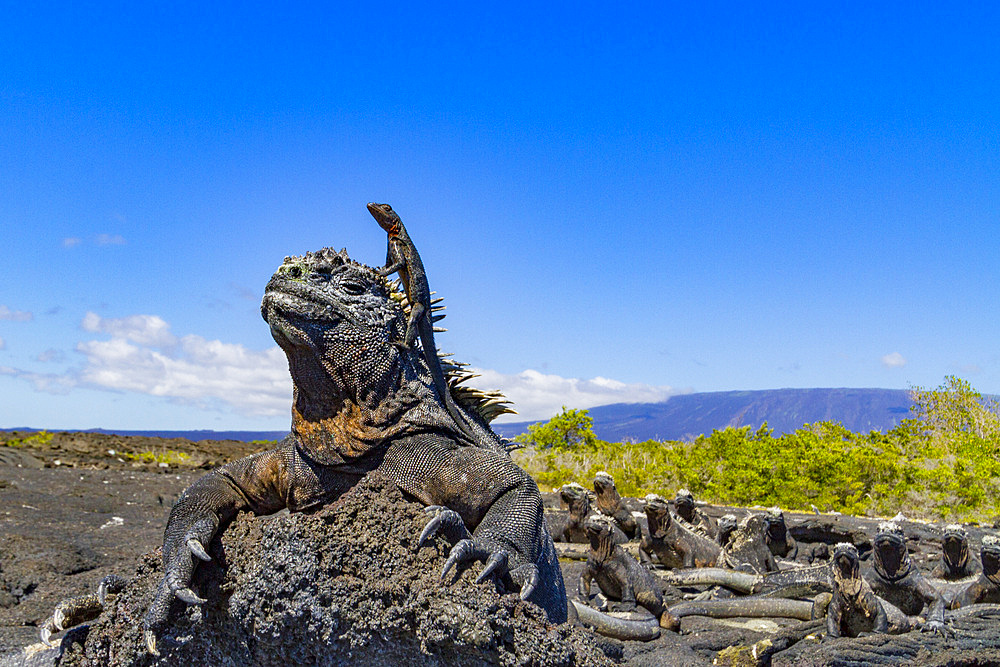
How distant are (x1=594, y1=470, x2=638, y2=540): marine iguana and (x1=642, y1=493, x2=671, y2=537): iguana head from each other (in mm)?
1666

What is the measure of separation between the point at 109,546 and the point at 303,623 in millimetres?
7552

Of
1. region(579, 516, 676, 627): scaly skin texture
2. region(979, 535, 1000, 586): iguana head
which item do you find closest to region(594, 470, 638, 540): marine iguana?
region(579, 516, 676, 627): scaly skin texture

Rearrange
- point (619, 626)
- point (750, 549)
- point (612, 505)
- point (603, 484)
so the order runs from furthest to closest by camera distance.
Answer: point (612, 505) → point (603, 484) → point (750, 549) → point (619, 626)

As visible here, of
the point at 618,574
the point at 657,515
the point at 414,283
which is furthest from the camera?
the point at 657,515

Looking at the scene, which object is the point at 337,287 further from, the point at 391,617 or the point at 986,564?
the point at 986,564

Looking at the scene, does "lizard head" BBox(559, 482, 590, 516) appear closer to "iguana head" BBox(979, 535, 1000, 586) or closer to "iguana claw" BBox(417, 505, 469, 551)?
"iguana head" BBox(979, 535, 1000, 586)

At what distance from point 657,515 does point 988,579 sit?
3.93m

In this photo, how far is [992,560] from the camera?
6.79 m

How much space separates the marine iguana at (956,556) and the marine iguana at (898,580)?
5.65 feet

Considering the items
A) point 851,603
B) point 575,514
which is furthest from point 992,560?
point 575,514

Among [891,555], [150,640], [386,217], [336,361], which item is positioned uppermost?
[386,217]

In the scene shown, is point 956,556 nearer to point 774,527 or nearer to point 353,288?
point 774,527

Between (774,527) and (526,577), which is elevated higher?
(526,577)

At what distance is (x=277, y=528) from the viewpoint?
2578 mm
